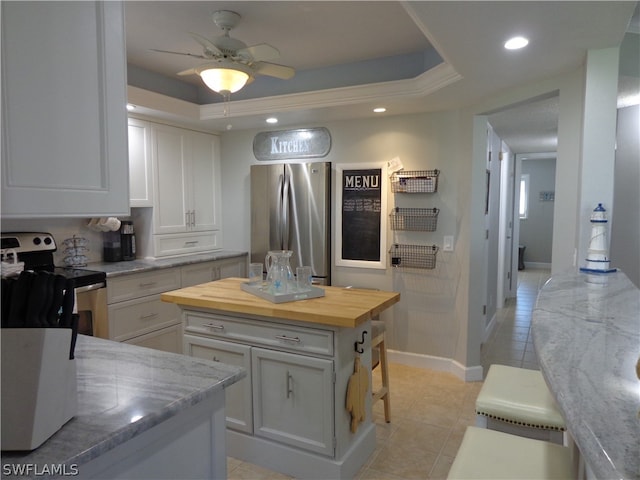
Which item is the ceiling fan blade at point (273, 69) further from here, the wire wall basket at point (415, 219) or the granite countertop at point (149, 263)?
the granite countertop at point (149, 263)

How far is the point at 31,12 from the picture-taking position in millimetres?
936

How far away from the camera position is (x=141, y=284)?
3506mm

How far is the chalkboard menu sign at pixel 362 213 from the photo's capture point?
153 inches

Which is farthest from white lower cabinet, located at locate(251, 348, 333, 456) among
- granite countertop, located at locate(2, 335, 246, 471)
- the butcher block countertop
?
granite countertop, located at locate(2, 335, 246, 471)

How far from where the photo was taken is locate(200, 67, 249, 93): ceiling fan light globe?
2.45 meters

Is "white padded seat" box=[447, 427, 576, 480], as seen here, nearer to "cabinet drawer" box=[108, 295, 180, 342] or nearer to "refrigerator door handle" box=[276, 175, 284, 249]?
"cabinet drawer" box=[108, 295, 180, 342]

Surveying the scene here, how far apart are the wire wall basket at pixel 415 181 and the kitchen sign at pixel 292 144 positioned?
2.58 feet

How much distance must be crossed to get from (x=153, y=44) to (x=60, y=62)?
2.46m

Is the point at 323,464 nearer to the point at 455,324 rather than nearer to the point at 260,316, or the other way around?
the point at 260,316

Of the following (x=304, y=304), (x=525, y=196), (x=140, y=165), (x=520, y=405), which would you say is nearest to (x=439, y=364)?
(x=304, y=304)

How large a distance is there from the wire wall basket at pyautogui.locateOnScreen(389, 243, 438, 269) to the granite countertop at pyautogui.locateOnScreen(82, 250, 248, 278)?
177 centimetres

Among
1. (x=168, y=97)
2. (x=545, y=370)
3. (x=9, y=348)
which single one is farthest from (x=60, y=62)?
(x=168, y=97)

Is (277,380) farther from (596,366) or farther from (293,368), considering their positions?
(596,366)

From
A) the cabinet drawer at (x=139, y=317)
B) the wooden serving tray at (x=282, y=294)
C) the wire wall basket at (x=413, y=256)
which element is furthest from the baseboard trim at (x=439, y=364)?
the cabinet drawer at (x=139, y=317)
